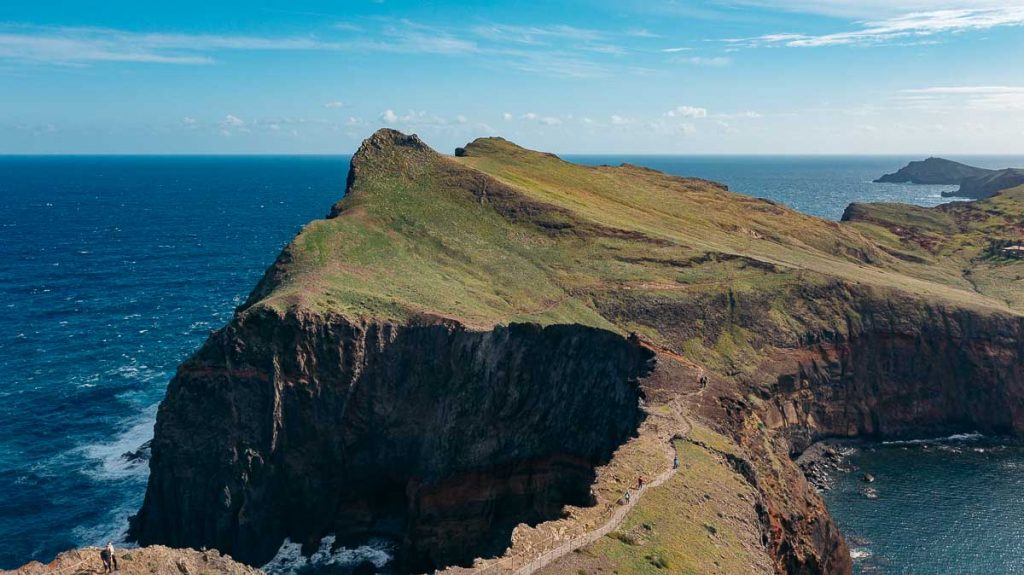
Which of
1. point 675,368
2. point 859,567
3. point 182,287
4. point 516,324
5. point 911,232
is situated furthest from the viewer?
point 911,232

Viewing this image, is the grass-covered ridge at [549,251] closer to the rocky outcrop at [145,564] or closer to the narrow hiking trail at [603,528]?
the narrow hiking trail at [603,528]

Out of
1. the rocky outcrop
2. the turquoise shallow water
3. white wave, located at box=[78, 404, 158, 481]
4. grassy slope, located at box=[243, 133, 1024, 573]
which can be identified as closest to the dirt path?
grassy slope, located at box=[243, 133, 1024, 573]

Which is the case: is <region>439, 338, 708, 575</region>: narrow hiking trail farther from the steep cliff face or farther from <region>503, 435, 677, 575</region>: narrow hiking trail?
the steep cliff face

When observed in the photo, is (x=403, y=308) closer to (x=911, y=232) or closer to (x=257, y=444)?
(x=257, y=444)

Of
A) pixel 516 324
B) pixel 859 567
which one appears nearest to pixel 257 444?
pixel 516 324

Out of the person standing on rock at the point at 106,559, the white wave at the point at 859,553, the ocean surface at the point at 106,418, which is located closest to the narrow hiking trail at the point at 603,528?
the person standing on rock at the point at 106,559
